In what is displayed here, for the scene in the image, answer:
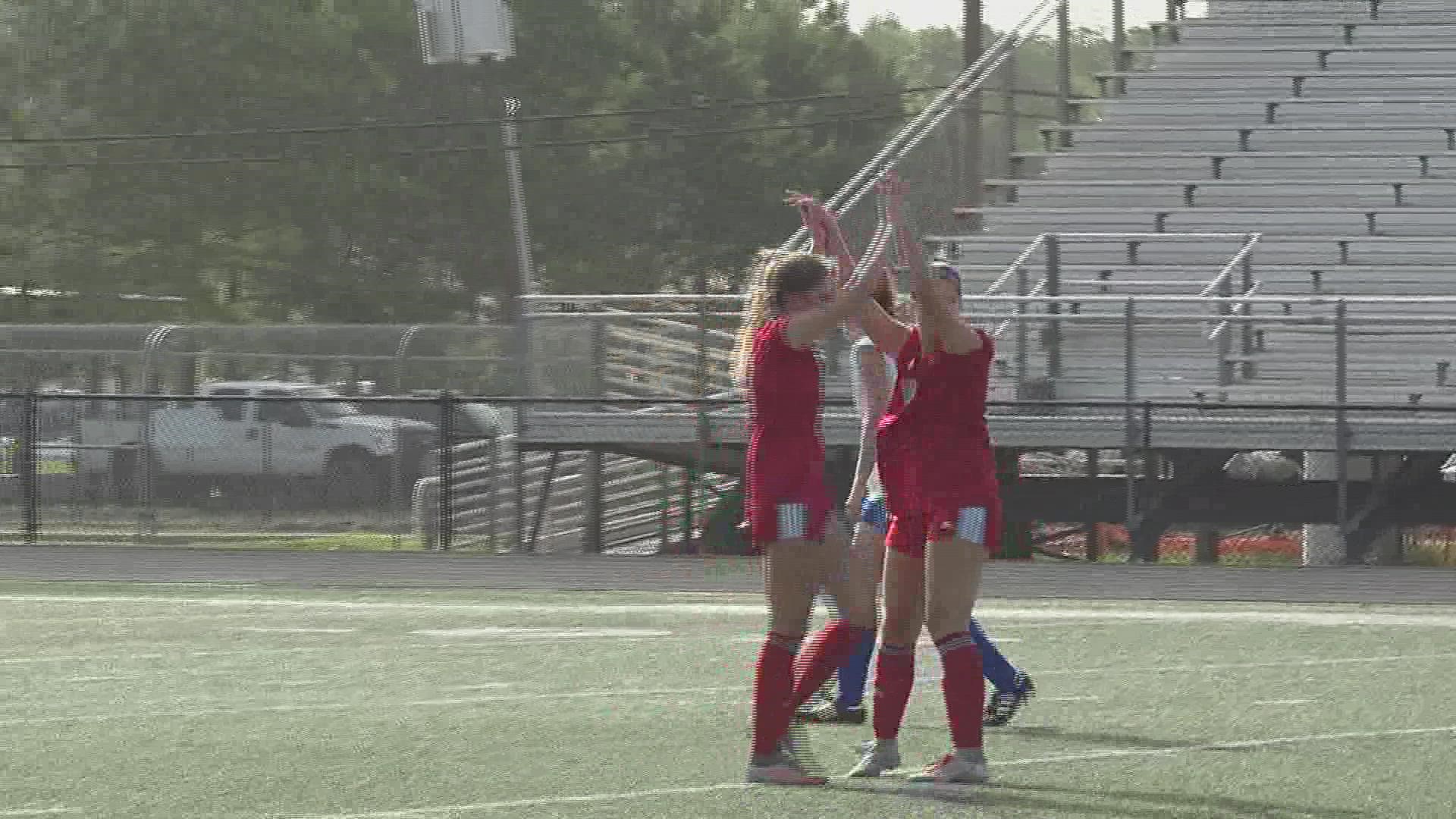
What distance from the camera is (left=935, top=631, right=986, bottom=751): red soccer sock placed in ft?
28.1

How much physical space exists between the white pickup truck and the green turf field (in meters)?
10.2

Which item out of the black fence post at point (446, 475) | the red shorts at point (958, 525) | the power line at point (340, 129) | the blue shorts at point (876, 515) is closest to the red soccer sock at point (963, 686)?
the red shorts at point (958, 525)

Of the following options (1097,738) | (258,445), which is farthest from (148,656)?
(258,445)

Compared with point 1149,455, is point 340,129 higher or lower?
higher

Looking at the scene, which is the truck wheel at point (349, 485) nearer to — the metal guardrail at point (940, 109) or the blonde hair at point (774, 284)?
the metal guardrail at point (940, 109)

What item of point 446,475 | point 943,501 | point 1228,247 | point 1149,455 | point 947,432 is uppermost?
point 1228,247

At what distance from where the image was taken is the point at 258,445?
30109 mm

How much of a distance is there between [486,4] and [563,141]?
26172 mm

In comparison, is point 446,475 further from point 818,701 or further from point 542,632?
point 818,701

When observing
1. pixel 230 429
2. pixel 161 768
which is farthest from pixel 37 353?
pixel 161 768

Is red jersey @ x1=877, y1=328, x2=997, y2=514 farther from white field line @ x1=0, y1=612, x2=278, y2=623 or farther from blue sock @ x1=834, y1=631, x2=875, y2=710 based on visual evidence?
white field line @ x1=0, y1=612, x2=278, y2=623

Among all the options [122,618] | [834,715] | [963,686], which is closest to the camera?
[963,686]

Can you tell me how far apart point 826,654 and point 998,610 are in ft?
25.0

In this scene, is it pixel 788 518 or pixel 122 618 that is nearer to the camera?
pixel 788 518
